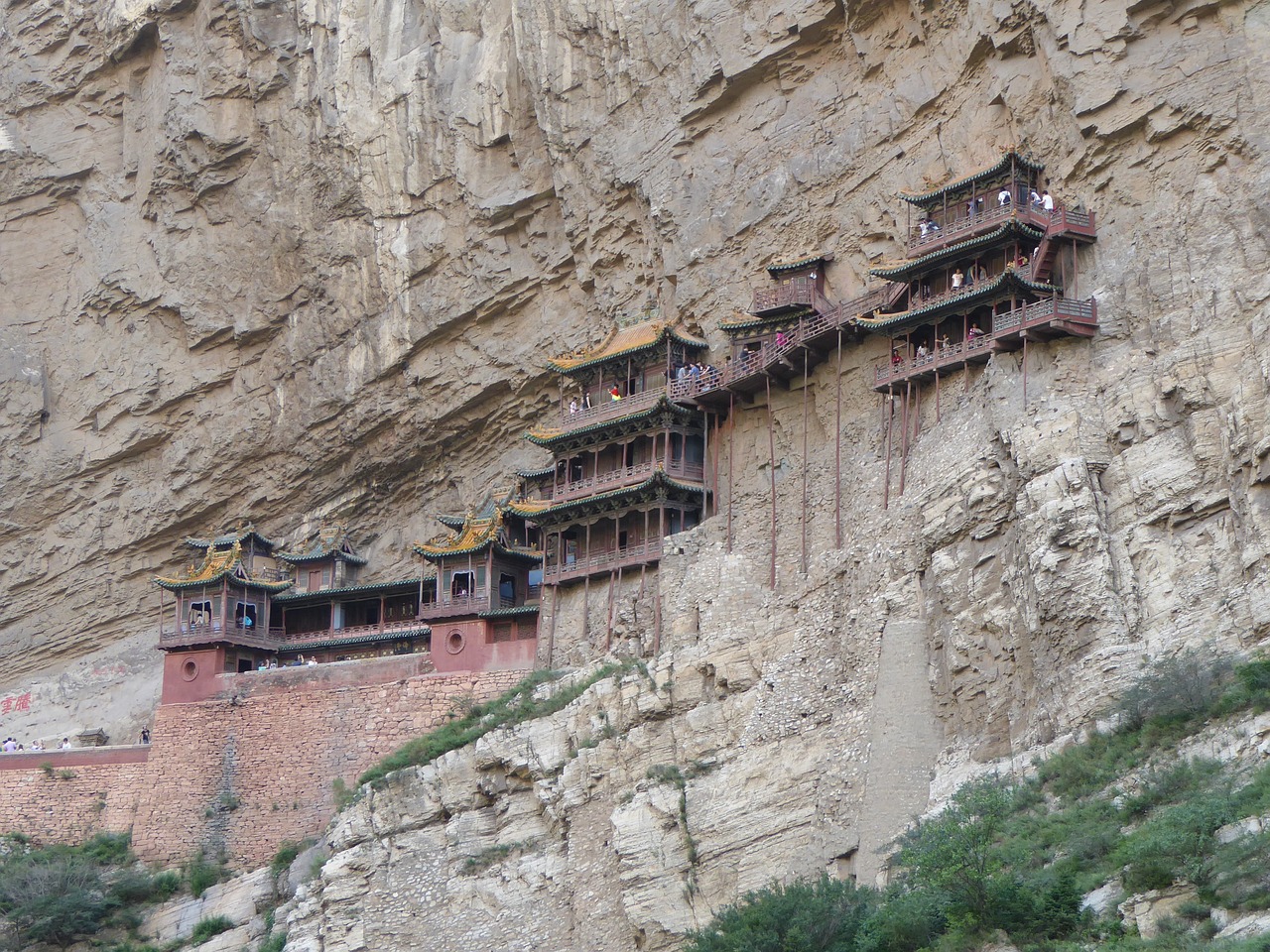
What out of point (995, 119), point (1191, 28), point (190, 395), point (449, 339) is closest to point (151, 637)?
point (190, 395)

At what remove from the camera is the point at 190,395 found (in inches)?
2200

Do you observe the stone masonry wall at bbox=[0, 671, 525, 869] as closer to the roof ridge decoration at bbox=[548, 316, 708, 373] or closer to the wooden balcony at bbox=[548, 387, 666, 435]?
the wooden balcony at bbox=[548, 387, 666, 435]

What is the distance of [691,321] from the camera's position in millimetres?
47250

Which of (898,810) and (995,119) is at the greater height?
(995,119)

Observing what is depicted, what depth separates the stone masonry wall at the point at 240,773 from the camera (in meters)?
45.0

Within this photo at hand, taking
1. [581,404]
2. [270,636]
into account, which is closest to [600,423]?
[581,404]

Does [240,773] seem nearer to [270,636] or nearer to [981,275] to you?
[270,636]

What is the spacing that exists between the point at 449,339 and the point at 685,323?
7686 millimetres

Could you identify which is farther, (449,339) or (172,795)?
(449,339)

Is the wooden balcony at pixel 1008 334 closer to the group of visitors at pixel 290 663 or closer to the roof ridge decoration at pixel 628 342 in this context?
the roof ridge decoration at pixel 628 342

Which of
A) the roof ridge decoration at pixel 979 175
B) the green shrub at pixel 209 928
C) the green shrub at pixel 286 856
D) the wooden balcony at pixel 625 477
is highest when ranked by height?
the roof ridge decoration at pixel 979 175


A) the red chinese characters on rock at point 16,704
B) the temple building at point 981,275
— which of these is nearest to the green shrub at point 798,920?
the temple building at point 981,275

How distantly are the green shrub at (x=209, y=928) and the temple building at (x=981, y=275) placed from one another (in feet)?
59.9

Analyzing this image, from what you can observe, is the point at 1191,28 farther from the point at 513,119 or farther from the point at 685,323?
the point at 513,119
